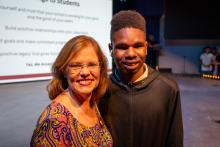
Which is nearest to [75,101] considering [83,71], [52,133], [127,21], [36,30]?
[83,71]

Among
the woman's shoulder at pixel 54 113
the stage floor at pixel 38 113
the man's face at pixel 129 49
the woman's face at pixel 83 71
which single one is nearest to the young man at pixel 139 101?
the man's face at pixel 129 49

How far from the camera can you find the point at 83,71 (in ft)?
3.62

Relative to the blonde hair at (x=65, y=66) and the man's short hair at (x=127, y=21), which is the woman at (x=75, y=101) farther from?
the man's short hair at (x=127, y=21)

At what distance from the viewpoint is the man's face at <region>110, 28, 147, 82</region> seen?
1159 mm

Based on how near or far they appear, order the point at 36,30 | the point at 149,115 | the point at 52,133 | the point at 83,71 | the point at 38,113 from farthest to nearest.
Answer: the point at 36,30 < the point at 38,113 < the point at 149,115 < the point at 83,71 < the point at 52,133

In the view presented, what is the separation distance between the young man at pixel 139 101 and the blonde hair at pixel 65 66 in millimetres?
86

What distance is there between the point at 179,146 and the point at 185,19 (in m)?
7.72

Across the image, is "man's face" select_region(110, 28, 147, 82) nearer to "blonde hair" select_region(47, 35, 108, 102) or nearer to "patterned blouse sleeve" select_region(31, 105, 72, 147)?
"blonde hair" select_region(47, 35, 108, 102)

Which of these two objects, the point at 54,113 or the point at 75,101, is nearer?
the point at 54,113

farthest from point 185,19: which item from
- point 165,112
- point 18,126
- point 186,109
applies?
point 165,112

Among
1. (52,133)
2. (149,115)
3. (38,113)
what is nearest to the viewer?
(52,133)

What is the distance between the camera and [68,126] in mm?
989

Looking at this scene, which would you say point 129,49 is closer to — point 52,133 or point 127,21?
point 127,21

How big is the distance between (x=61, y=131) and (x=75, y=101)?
0.77 feet
